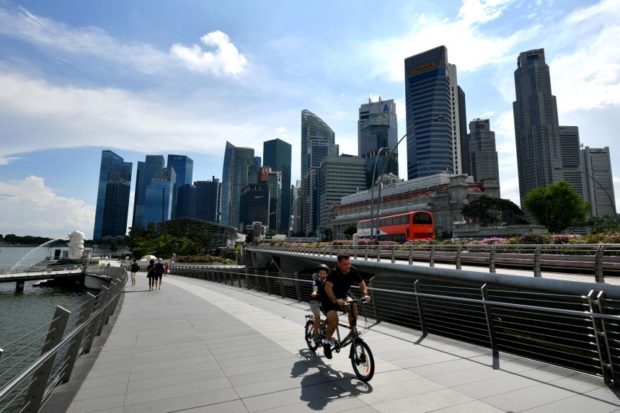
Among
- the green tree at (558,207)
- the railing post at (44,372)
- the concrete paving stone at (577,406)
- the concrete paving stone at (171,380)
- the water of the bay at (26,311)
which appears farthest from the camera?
the green tree at (558,207)

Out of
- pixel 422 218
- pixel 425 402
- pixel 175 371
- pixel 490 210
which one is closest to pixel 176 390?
pixel 175 371

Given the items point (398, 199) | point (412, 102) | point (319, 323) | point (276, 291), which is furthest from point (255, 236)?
point (319, 323)

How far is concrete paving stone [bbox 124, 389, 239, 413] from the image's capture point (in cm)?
472

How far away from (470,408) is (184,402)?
3670mm

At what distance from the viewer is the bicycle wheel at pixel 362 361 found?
5.46 m

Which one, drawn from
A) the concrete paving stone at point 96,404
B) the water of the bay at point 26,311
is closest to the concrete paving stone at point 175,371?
the concrete paving stone at point 96,404

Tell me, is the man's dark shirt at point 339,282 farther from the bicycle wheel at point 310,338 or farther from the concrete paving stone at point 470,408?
the concrete paving stone at point 470,408

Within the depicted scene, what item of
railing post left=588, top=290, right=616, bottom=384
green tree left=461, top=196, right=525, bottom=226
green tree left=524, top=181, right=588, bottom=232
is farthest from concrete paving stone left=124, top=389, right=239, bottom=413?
green tree left=461, top=196, right=525, bottom=226

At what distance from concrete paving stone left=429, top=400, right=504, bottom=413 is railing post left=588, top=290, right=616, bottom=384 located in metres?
2.04

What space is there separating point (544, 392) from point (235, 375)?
4523mm

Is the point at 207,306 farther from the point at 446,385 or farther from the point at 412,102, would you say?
the point at 412,102

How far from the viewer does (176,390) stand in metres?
5.39

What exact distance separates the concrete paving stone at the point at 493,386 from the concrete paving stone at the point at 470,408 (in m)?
0.28

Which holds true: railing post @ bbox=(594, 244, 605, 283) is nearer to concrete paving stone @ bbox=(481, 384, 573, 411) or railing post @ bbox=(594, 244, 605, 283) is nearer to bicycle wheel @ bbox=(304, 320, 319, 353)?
concrete paving stone @ bbox=(481, 384, 573, 411)
